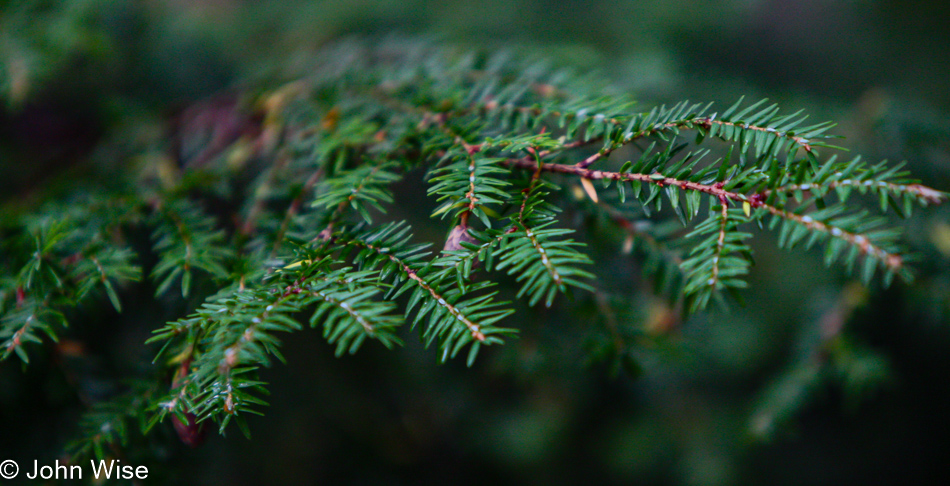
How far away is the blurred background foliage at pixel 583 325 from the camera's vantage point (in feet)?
3.15

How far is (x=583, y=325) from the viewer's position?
864 millimetres

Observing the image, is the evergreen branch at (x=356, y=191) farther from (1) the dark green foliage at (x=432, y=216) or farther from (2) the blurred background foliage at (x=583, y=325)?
(2) the blurred background foliage at (x=583, y=325)

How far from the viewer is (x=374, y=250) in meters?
0.54

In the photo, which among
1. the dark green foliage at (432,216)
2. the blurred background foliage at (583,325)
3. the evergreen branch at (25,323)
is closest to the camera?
the dark green foliage at (432,216)

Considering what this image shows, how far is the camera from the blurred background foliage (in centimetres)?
96

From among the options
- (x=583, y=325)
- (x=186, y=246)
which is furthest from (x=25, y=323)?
(x=583, y=325)

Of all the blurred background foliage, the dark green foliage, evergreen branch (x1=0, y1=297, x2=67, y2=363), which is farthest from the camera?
the blurred background foliage

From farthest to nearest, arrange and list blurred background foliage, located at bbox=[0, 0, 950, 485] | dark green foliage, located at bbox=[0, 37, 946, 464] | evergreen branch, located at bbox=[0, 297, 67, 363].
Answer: blurred background foliage, located at bbox=[0, 0, 950, 485] → evergreen branch, located at bbox=[0, 297, 67, 363] → dark green foliage, located at bbox=[0, 37, 946, 464]

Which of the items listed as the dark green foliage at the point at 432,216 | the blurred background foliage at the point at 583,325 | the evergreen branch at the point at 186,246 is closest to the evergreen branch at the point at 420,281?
the dark green foliage at the point at 432,216

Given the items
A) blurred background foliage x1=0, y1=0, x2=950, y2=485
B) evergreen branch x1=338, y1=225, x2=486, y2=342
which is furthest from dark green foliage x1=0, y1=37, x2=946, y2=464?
blurred background foliage x1=0, y1=0, x2=950, y2=485

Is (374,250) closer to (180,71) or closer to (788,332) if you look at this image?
(180,71)

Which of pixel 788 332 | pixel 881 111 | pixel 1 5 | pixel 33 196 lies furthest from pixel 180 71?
pixel 788 332

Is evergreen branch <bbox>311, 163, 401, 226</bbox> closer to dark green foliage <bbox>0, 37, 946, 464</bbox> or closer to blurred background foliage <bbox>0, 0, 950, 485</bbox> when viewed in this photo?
dark green foliage <bbox>0, 37, 946, 464</bbox>

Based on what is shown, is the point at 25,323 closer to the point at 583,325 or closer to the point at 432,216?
the point at 432,216
